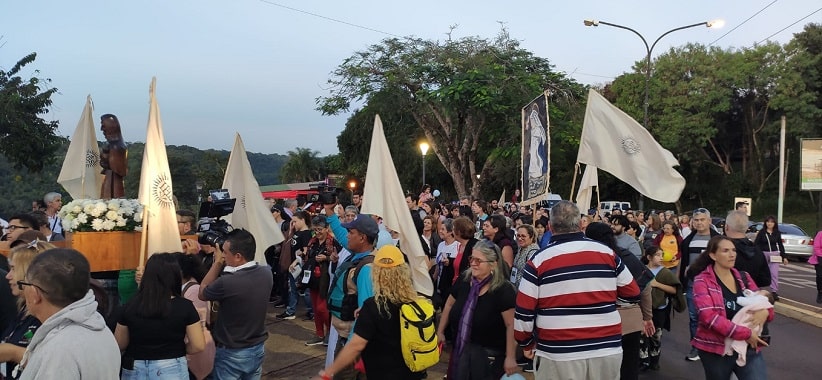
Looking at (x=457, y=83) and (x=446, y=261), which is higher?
(x=457, y=83)

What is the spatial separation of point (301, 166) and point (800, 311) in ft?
249

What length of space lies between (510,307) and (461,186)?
2535cm

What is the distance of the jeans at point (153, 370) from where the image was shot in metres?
3.61

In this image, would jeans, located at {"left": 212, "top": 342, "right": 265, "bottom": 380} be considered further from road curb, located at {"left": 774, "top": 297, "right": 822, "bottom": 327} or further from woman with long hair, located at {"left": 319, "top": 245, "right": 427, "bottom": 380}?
road curb, located at {"left": 774, "top": 297, "right": 822, "bottom": 327}

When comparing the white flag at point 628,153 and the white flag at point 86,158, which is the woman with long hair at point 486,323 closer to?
the white flag at point 628,153

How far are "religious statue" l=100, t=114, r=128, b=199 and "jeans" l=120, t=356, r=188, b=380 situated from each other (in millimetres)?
3504

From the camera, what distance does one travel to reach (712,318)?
14.2ft

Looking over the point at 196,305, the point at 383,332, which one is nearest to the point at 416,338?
the point at 383,332

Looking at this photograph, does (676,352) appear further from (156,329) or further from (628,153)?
(156,329)

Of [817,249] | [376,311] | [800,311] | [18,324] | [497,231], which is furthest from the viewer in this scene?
[817,249]

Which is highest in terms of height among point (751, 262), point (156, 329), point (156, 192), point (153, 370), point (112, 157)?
point (112, 157)

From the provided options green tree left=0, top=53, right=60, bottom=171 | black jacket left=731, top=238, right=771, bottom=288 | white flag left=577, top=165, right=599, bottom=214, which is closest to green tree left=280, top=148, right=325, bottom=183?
green tree left=0, top=53, right=60, bottom=171

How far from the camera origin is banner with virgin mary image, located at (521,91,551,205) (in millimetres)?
8250

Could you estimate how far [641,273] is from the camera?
226 inches
